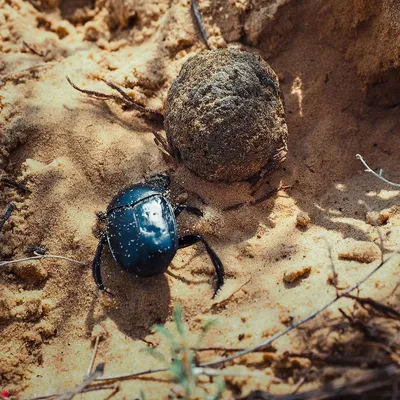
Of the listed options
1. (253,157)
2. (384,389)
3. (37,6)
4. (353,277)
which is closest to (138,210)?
(253,157)

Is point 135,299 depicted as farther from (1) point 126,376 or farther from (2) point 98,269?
(1) point 126,376

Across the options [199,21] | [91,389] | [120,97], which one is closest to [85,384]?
[91,389]

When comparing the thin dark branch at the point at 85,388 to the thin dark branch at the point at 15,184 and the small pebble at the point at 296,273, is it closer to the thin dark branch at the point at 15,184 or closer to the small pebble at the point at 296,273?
the small pebble at the point at 296,273

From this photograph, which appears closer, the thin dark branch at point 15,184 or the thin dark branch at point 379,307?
the thin dark branch at point 379,307

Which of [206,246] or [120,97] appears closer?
[206,246]

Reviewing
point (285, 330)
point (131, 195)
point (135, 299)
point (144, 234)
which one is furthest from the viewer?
point (131, 195)

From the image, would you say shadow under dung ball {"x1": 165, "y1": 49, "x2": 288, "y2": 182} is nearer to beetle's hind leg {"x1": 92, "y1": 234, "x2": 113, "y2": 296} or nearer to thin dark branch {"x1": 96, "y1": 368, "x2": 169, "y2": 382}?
beetle's hind leg {"x1": 92, "y1": 234, "x2": 113, "y2": 296}

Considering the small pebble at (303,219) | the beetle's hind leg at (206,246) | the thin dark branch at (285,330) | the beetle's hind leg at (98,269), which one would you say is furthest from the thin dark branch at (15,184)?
the small pebble at (303,219)

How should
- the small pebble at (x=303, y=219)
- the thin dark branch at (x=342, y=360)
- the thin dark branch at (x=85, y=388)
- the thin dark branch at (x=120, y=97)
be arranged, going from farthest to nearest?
the thin dark branch at (x=120, y=97) < the small pebble at (x=303, y=219) < the thin dark branch at (x=85, y=388) < the thin dark branch at (x=342, y=360)

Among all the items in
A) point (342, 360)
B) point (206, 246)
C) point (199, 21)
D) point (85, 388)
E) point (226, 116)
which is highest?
point (199, 21)
